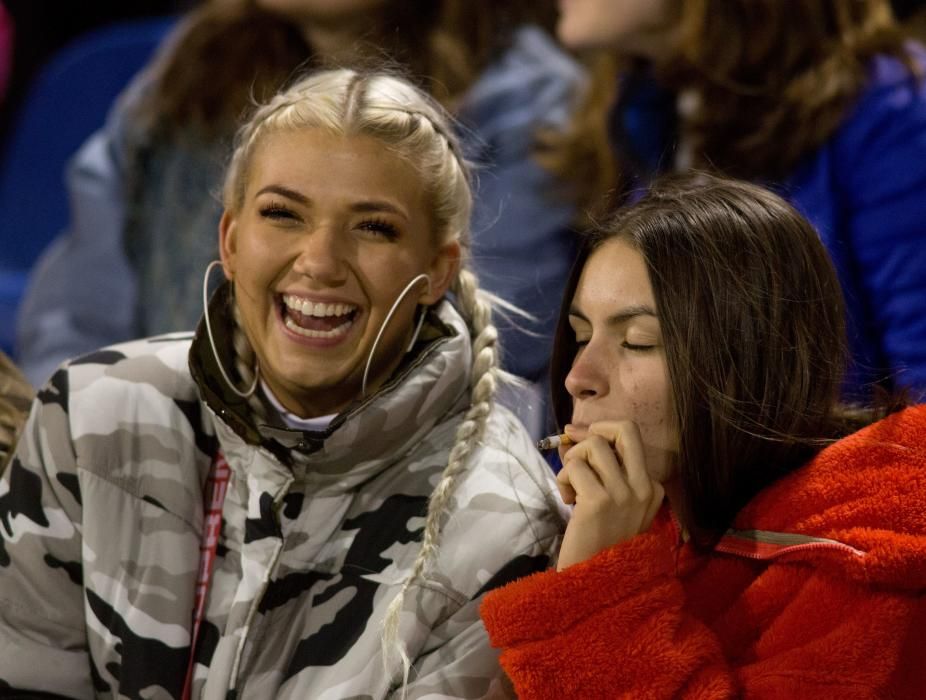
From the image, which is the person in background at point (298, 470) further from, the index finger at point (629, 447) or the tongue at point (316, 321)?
the index finger at point (629, 447)

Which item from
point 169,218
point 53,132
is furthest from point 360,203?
point 53,132

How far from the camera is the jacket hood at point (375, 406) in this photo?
4.09ft

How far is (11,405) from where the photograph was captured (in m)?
1.48

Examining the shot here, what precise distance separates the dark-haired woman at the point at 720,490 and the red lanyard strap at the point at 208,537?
304 millimetres

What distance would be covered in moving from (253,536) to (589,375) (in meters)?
0.35

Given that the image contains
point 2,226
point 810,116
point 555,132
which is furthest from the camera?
point 2,226

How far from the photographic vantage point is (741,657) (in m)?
1.17

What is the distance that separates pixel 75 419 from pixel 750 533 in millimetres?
636

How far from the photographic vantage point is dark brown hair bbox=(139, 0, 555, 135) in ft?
7.54

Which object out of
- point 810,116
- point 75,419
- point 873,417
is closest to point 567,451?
point 873,417

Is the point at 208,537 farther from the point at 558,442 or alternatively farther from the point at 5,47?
the point at 5,47

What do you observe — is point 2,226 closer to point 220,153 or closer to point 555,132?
point 220,153

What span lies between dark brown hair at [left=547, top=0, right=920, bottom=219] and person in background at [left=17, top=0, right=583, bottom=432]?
0.28 meters

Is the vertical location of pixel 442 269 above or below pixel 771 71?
below
